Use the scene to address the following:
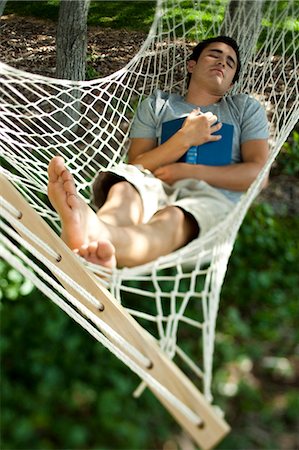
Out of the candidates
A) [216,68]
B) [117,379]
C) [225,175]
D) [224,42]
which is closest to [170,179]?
[225,175]

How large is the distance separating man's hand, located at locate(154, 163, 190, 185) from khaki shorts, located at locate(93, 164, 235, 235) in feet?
0.05

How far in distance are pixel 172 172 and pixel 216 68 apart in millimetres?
385

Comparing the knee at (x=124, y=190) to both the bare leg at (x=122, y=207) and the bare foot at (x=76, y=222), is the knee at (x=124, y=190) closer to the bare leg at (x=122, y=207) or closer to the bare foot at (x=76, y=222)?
the bare leg at (x=122, y=207)

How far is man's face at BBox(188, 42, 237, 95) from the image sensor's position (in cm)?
211

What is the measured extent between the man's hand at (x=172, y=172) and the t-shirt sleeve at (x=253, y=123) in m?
0.20

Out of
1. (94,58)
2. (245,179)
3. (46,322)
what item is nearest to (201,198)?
(245,179)

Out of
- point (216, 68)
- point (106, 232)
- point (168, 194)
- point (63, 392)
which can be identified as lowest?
point (63, 392)

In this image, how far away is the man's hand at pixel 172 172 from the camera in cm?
193

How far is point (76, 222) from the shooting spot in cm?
149

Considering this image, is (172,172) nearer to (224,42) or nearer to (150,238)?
(150,238)

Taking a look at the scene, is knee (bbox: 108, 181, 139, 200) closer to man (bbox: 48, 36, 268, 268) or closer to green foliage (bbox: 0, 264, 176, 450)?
man (bbox: 48, 36, 268, 268)

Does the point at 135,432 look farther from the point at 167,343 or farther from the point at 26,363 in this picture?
the point at 167,343

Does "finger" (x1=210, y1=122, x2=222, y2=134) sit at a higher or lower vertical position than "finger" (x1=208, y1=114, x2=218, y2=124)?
lower

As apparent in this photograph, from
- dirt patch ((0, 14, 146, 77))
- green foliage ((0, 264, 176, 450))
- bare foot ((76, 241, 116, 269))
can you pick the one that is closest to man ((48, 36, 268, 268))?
bare foot ((76, 241, 116, 269))
